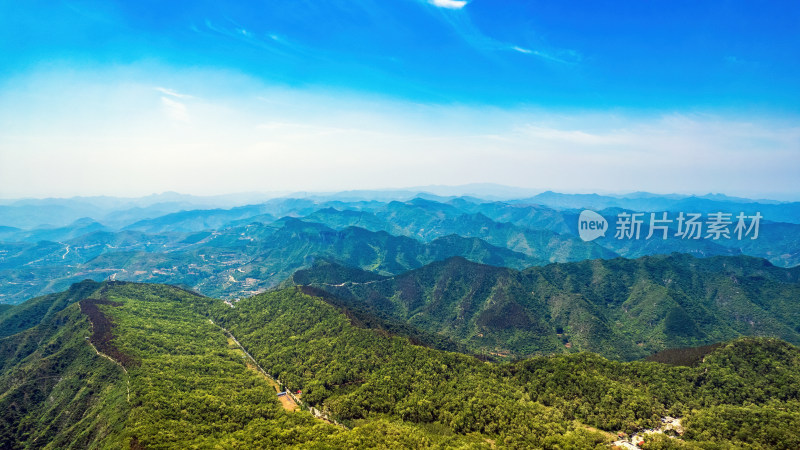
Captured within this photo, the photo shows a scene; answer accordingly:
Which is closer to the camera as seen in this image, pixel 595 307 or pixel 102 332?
pixel 102 332

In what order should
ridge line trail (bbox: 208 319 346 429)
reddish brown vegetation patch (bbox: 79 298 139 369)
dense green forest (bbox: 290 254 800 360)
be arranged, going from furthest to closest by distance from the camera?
dense green forest (bbox: 290 254 800 360)
reddish brown vegetation patch (bbox: 79 298 139 369)
ridge line trail (bbox: 208 319 346 429)

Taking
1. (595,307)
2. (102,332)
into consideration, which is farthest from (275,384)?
(595,307)

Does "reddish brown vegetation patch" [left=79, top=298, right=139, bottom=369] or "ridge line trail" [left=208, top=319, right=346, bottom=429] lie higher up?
"reddish brown vegetation patch" [left=79, top=298, right=139, bottom=369]

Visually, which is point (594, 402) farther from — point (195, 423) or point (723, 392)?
point (195, 423)

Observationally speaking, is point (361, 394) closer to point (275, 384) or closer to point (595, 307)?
point (275, 384)

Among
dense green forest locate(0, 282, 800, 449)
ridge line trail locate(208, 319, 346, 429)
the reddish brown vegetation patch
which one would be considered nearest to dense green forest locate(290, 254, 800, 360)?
ridge line trail locate(208, 319, 346, 429)

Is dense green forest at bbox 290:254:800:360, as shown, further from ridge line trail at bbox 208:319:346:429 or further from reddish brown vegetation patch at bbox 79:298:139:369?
reddish brown vegetation patch at bbox 79:298:139:369
